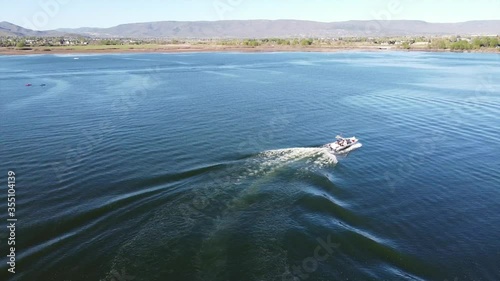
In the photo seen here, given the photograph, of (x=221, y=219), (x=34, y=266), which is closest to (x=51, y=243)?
(x=34, y=266)

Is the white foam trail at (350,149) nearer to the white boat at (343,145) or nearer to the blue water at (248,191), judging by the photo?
the white boat at (343,145)

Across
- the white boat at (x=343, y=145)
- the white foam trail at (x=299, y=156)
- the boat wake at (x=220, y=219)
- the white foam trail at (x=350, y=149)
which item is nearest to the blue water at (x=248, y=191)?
the boat wake at (x=220, y=219)

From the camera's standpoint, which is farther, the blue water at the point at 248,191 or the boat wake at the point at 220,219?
the blue water at the point at 248,191

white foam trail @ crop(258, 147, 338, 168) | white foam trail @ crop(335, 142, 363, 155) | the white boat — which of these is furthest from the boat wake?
white foam trail @ crop(335, 142, 363, 155)

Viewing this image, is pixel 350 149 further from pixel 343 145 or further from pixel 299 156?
Result: pixel 299 156

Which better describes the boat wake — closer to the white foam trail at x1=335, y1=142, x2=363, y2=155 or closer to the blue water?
the blue water

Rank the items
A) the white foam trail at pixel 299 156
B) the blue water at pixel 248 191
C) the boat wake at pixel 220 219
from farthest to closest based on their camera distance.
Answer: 1. the white foam trail at pixel 299 156
2. the blue water at pixel 248 191
3. the boat wake at pixel 220 219

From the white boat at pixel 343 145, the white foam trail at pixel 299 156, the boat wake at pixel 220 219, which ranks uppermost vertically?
the white boat at pixel 343 145

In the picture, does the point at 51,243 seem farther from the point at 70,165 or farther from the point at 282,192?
the point at 282,192
